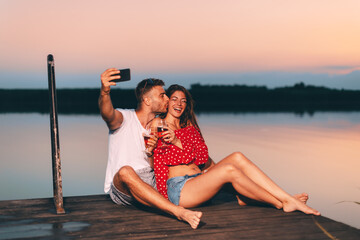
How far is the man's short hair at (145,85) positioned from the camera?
4.66 m

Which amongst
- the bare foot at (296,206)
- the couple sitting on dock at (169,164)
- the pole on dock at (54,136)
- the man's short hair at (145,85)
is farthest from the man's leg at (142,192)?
the bare foot at (296,206)

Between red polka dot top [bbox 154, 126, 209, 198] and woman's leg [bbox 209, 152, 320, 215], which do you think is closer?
woman's leg [bbox 209, 152, 320, 215]

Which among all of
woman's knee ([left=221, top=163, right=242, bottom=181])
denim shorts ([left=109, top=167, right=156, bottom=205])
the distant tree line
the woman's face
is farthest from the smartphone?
the distant tree line

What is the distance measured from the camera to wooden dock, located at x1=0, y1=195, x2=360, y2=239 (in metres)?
3.52

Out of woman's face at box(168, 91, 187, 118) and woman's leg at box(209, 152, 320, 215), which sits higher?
woman's face at box(168, 91, 187, 118)

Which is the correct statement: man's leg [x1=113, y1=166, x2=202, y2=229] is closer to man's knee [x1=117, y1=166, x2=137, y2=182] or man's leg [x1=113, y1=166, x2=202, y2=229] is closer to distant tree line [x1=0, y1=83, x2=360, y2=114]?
man's knee [x1=117, y1=166, x2=137, y2=182]

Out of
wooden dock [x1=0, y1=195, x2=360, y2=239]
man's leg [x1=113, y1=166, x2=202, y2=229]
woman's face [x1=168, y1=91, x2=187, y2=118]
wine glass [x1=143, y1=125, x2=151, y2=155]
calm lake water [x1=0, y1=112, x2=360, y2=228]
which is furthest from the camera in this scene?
calm lake water [x1=0, y1=112, x2=360, y2=228]

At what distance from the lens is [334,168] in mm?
10875

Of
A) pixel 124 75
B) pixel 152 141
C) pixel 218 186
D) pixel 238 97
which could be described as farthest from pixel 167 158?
pixel 238 97

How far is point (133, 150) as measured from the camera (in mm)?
4355

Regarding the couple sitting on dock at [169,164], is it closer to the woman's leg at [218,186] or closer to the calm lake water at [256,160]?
the woman's leg at [218,186]

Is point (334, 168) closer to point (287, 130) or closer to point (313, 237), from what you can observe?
point (313, 237)

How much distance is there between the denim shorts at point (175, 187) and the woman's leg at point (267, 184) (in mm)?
460

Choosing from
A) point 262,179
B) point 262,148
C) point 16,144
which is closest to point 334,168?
point 262,148
